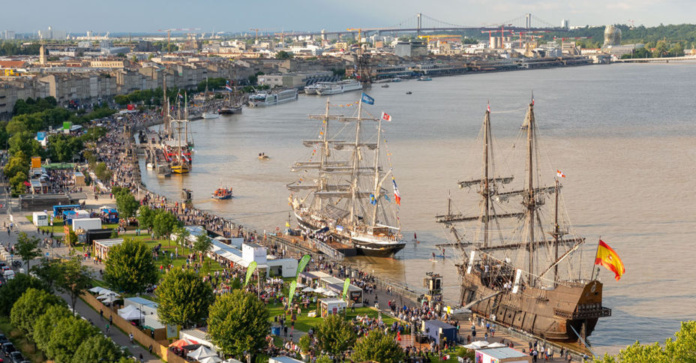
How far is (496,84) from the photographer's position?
123 meters

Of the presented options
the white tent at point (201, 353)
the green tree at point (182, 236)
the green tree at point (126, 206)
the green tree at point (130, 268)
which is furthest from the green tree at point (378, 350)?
the green tree at point (126, 206)

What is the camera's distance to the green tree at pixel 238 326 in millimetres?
18812

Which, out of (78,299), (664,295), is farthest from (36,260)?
(664,295)

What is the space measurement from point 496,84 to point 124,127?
2696 inches

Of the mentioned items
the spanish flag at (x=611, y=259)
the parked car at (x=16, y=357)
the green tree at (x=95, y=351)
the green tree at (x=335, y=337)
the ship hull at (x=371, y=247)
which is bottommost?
the ship hull at (x=371, y=247)

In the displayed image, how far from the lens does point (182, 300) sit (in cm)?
2064

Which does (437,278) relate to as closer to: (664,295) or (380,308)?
(380,308)

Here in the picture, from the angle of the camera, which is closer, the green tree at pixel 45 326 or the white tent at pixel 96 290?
the green tree at pixel 45 326

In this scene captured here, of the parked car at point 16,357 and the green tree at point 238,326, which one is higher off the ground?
the green tree at point 238,326

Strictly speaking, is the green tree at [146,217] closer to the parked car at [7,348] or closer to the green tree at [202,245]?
the green tree at [202,245]

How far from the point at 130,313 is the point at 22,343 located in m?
2.69

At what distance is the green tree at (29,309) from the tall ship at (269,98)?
73338 millimetres

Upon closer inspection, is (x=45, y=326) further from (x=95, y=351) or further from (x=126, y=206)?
(x=126, y=206)

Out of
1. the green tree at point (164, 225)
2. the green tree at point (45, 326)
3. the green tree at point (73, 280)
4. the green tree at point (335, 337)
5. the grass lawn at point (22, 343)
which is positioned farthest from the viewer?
the green tree at point (164, 225)
